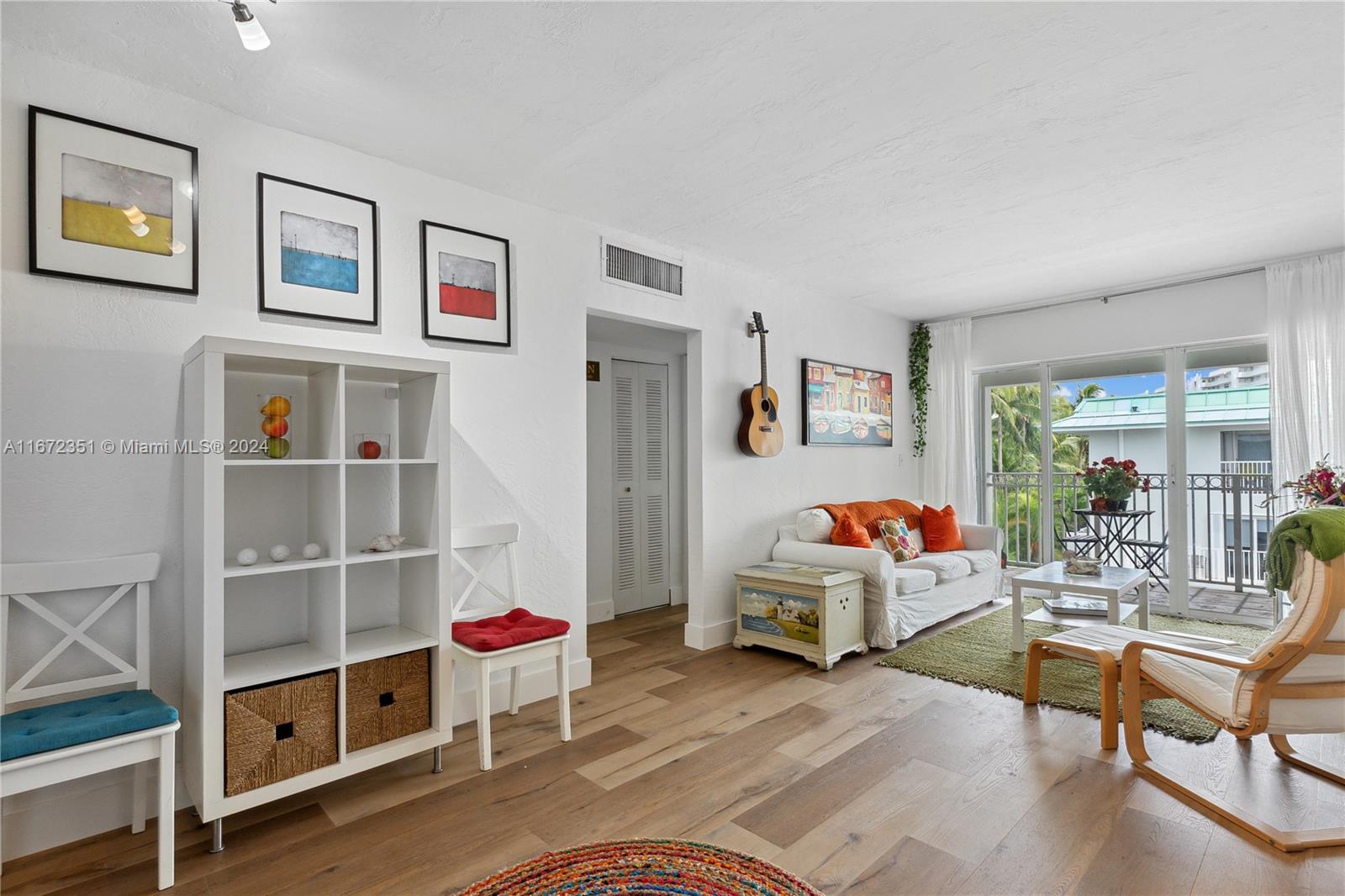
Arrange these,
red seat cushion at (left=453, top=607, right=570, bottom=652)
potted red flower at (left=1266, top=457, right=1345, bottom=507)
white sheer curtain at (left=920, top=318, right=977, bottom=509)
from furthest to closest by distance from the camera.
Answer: white sheer curtain at (left=920, top=318, right=977, bottom=509) < potted red flower at (left=1266, top=457, right=1345, bottom=507) < red seat cushion at (left=453, top=607, right=570, bottom=652)

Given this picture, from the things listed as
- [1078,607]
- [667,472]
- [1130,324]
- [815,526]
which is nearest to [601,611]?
[667,472]

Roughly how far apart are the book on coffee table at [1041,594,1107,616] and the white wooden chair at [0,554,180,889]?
4476 mm

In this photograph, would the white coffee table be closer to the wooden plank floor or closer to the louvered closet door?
the wooden plank floor

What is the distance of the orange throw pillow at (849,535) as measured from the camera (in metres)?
4.45

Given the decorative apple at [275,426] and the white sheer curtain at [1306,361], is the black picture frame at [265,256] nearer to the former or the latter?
the decorative apple at [275,426]

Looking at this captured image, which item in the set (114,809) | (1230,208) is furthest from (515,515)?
(1230,208)

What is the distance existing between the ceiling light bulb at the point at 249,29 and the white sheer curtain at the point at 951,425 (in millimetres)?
5617

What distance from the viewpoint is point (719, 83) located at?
237 cm

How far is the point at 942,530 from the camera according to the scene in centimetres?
520

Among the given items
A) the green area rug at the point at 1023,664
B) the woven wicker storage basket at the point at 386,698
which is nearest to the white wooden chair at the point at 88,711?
the woven wicker storage basket at the point at 386,698

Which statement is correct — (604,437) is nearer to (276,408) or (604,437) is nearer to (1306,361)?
(276,408)

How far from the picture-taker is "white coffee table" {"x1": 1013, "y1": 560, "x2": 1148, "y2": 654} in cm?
369

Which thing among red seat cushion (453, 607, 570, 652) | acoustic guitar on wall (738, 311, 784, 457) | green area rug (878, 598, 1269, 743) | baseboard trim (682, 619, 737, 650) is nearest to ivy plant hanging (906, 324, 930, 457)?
green area rug (878, 598, 1269, 743)

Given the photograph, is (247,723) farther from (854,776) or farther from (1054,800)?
(1054,800)
